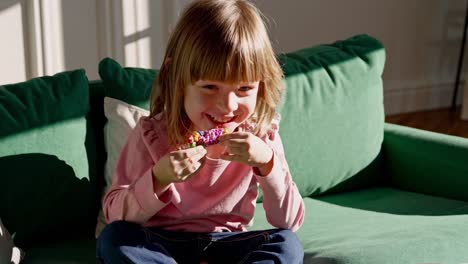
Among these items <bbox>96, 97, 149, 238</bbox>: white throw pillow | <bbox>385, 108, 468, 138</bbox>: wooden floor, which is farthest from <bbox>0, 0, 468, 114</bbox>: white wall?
<bbox>96, 97, 149, 238</bbox>: white throw pillow

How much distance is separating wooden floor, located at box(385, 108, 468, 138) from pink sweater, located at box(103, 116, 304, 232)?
9.57 ft

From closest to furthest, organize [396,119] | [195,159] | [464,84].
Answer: [195,159]
[396,119]
[464,84]

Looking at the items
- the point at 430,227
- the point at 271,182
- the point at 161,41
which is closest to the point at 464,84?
the point at 161,41

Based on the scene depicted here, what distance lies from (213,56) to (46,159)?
56 cm

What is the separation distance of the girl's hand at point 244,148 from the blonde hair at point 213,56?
12 centimetres

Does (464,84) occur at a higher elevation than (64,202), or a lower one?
lower

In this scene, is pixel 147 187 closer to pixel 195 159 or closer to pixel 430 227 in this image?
pixel 195 159

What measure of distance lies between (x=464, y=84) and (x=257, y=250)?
382cm

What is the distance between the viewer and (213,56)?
6.05ft

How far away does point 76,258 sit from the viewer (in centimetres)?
208

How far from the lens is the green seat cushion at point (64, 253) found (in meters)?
2.06

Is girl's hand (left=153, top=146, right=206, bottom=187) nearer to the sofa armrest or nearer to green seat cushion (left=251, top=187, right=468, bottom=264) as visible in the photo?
green seat cushion (left=251, top=187, right=468, bottom=264)

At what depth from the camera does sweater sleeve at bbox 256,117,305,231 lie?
1.93 meters

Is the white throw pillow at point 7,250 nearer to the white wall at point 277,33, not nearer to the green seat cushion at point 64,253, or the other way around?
the green seat cushion at point 64,253
